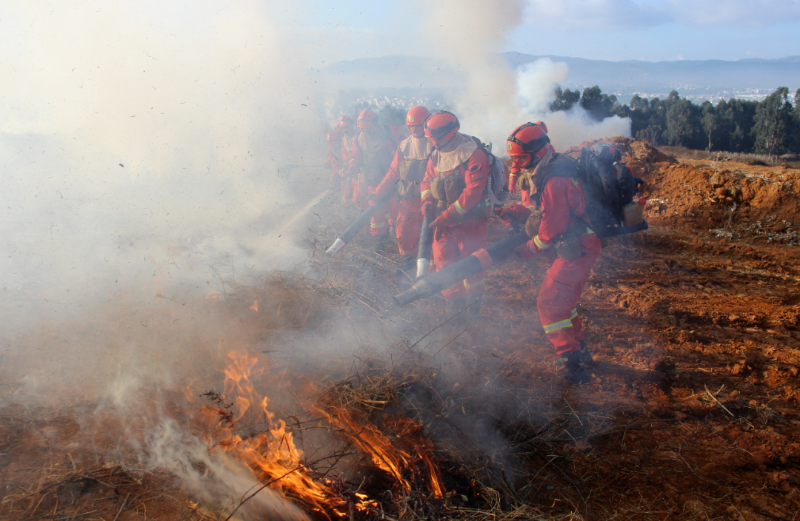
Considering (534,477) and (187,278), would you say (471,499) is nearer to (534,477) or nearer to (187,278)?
(534,477)

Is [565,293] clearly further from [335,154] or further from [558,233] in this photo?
[335,154]

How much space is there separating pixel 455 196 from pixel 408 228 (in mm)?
1464

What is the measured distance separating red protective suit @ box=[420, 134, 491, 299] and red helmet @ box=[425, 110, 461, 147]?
0.08 m

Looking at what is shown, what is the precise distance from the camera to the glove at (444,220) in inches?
179

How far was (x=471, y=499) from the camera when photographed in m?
2.26

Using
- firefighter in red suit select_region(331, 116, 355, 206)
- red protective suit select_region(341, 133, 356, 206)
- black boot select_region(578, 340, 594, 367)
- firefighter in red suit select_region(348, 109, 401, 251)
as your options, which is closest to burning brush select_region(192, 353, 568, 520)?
black boot select_region(578, 340, 594, 367)

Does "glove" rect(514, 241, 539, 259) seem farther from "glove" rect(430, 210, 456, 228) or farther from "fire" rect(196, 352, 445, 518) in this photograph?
"fire" rect(196, 352, 445, 518)

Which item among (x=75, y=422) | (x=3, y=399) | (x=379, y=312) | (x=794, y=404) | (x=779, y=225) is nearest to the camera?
(x=75, y=422)

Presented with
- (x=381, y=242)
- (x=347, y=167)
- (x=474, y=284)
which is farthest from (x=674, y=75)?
(x=474, y=284)

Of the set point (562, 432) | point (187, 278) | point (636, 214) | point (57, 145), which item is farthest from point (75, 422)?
point (57, 145)

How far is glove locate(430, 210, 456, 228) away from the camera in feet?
14.9

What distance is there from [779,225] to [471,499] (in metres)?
9.14

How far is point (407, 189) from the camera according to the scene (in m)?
5.56

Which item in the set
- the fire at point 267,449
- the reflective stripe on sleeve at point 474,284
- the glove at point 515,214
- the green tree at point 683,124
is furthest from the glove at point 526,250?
the green tree at point 683,124
